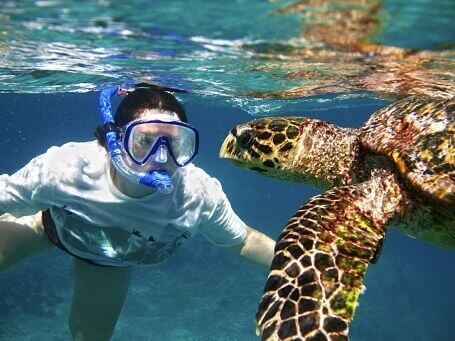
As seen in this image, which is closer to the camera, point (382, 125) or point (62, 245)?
point (382, 125)

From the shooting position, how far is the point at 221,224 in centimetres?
461

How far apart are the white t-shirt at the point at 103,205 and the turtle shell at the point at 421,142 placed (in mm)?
1713

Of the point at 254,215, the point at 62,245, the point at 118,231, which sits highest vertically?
the point at 118,231

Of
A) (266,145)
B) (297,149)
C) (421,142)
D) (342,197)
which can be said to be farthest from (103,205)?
(421,142)

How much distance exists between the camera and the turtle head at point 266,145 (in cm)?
394

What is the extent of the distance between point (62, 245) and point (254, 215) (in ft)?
97.7

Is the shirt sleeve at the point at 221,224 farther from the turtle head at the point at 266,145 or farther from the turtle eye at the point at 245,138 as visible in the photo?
the turtle eye at the point at 245,138

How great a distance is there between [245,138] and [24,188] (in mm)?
2118

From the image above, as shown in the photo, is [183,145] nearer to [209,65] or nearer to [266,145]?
[266,145]

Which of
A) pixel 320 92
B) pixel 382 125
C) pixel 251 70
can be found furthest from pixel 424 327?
pixel 382 125

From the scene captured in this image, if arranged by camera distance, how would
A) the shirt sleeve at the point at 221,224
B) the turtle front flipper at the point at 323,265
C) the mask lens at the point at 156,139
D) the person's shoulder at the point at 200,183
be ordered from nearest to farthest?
the turtle front flipper at the point at 323,265 < the mask lens at the point at 156,139 < the person's shoulder at the point at 200,183 < the shirt sleeve at the point at 221,224

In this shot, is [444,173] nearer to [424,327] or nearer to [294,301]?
[294,301]

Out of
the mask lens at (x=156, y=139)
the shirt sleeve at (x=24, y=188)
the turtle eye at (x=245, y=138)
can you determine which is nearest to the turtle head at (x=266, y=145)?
the turtle eye at (x=245, y=138)

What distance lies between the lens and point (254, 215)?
34000mm
